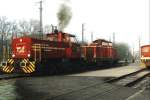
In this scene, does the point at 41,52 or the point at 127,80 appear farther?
the point at 41,52

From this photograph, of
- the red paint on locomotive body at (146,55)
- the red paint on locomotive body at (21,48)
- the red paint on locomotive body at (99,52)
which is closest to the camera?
the red paint on locomotive body at (21,48)

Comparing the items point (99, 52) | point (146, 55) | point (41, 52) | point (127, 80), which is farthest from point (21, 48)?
point (146, 55)

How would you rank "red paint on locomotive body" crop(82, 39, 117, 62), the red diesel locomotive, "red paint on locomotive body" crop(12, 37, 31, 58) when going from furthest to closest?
"red paint on locomotive body" crop(82, 39, 117, 62) < "red paint on locomotive body" crop(12, 37, 31, 58) < the red diesel locomotive

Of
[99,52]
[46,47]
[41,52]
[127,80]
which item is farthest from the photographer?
[99,52]

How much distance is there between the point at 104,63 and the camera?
1483 inches

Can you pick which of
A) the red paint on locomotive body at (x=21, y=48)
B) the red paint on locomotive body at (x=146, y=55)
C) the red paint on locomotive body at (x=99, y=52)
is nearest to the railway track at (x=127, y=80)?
the red paint on locomotive body at (x=21, y=48)

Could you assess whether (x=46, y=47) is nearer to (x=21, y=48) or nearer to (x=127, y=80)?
(x=21, y=48)

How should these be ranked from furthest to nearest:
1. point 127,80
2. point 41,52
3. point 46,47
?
point 46,47 → point 41,52 → point 127,80

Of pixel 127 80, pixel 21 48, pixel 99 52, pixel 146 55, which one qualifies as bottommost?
pixel 127 80

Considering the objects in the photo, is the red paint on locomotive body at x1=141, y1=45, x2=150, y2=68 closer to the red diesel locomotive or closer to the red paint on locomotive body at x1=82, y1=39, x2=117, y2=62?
the red paint on locomotive body at x1=82, y1=39, x2=117, y2=62

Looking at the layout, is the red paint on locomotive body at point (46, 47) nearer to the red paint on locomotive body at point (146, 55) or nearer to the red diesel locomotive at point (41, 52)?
the red diesel locomotive at point (41, 52)

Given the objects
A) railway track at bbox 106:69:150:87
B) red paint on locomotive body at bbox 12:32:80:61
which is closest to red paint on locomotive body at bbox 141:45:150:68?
red paint on locomotive body at bbox 12:32:80:61

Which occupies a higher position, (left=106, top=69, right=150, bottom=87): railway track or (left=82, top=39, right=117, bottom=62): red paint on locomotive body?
(left=82, top=39, right=117, bottom=62): red paint on locomotive body

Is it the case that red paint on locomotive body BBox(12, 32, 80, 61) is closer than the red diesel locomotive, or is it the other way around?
the red diesel locomotive
